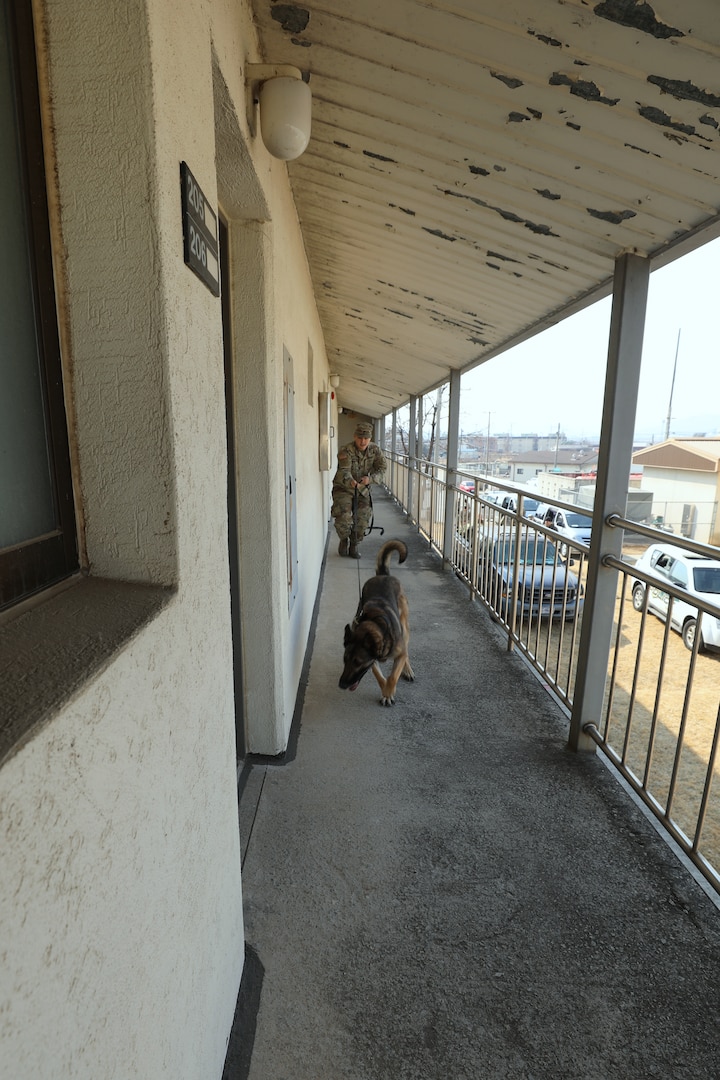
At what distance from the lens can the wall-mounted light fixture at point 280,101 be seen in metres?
1.80

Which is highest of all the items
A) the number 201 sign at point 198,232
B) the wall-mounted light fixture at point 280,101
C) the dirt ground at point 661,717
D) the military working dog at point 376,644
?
the wall-mounted light fixture at point 280,101

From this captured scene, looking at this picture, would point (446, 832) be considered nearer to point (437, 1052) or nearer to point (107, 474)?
point (437, 1052)

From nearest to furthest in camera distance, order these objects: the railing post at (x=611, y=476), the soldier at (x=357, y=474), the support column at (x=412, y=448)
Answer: the railing post at (x=611, y=476) → the soldier at (x=357, y=474) → the support column at (x=412, y=448)

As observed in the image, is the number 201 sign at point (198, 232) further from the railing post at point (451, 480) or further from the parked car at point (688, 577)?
the parked car at point (688, 577)

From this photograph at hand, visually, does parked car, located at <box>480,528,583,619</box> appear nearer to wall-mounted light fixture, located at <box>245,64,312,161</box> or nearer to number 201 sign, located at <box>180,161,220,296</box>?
wall-mounted light fixture, located at <box>245,64,312,161</box>

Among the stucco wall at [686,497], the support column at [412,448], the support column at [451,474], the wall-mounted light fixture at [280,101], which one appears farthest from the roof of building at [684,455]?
the wall-mounted light fixture at [280,101]

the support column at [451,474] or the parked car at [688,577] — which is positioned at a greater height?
the support column at [451,474]

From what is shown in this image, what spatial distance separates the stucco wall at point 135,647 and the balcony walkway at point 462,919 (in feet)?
1.45

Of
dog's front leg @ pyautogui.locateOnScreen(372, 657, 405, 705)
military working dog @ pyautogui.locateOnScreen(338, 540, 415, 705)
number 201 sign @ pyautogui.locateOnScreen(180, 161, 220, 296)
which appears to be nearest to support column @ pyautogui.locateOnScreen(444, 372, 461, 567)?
military working dog @ pyautogui.locateOnScreen(338, 540, 415, 705)

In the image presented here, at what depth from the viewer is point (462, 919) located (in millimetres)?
1930

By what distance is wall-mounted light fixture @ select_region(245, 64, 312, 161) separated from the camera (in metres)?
1.80

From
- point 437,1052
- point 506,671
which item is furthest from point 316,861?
point 506,671

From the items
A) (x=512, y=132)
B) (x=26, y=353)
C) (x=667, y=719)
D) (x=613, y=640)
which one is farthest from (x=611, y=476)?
(x=667, y=719)

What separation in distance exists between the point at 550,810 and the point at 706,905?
0.65m
